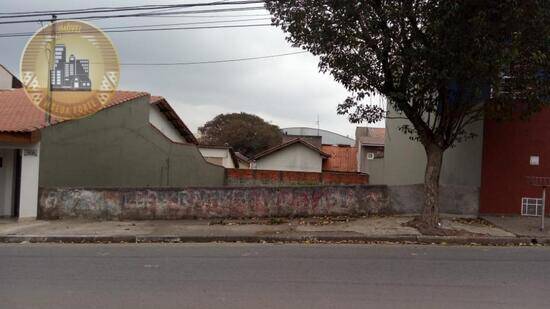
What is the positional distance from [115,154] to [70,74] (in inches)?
129

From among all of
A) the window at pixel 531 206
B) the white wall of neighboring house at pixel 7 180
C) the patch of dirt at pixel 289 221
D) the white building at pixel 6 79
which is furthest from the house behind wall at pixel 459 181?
the white building at pixel 6 79

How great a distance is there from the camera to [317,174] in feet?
93.6

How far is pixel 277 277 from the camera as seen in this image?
726cm

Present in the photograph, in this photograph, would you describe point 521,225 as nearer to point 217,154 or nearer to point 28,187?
point 28,187

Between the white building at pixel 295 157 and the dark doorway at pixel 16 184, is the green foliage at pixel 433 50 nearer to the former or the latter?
the dark doorway at pixel 16 184

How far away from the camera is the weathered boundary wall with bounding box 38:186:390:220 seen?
14.2 m

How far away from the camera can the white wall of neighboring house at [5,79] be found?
28.2 meters

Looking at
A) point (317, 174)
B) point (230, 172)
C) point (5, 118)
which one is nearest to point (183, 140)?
point (230, 172)

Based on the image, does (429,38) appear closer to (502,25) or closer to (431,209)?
(502,25)

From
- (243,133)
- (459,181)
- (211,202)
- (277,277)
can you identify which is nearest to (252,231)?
(211,202)

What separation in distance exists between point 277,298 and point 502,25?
6.74 metres

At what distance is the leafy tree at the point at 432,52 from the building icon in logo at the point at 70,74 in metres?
7.98

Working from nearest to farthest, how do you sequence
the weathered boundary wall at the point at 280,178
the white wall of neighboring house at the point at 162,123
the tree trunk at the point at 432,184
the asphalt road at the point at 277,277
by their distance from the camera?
the asphalt road at the point at 277,277
the tree trunk at the point at 432,184
the white wall of neighboring house at the point at 162,123
the weathered boundary wall at the point at 280,178

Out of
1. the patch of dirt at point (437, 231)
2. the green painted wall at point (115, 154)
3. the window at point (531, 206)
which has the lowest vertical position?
the patch of dirt at point (437, 231)
